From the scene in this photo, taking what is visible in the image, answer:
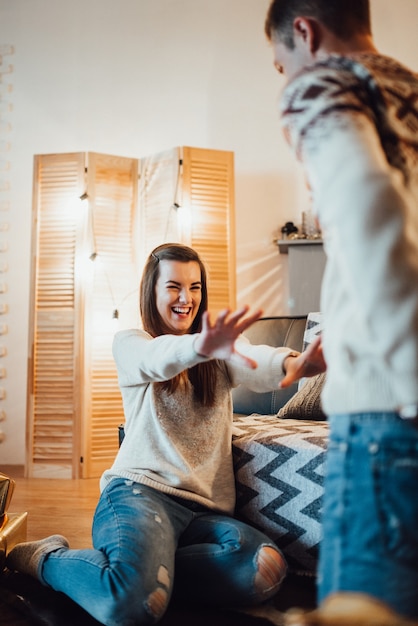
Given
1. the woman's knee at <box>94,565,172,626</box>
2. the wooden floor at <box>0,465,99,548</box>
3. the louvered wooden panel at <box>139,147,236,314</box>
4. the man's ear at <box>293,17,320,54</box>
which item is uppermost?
the louvered wooden panel at <box>139,147,236,314</box>

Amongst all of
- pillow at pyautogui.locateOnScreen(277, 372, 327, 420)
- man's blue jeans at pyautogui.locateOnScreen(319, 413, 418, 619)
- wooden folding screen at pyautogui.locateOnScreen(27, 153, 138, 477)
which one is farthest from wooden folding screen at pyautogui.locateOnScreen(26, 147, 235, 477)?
man's blue jeans at pyautogui.locateOnScreen(319, 413, 418, 619)

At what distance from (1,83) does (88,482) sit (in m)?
2.76

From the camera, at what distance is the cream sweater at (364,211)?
0.65m

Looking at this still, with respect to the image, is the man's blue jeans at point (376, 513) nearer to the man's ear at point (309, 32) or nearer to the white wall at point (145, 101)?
the man's ear at point (309, 32)

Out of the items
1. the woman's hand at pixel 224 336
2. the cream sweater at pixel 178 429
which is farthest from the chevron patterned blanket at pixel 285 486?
the woman's hand at pixel 224 336

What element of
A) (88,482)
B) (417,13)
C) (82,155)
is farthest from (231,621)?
(417,13)

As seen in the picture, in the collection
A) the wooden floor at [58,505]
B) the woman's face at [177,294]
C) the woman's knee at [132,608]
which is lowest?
the wooden floor at [58,505]

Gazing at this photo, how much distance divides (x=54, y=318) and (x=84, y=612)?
2222 millimetres

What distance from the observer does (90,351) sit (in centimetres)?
348

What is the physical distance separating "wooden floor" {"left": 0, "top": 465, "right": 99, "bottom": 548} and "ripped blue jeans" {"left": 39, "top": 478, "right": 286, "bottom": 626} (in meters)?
0.63

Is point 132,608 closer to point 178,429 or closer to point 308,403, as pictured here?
point 178,429

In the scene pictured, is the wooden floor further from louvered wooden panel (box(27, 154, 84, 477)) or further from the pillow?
the pillow

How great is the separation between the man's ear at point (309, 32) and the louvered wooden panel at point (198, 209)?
2654 mm

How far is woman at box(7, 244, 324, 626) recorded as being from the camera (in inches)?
53.2
